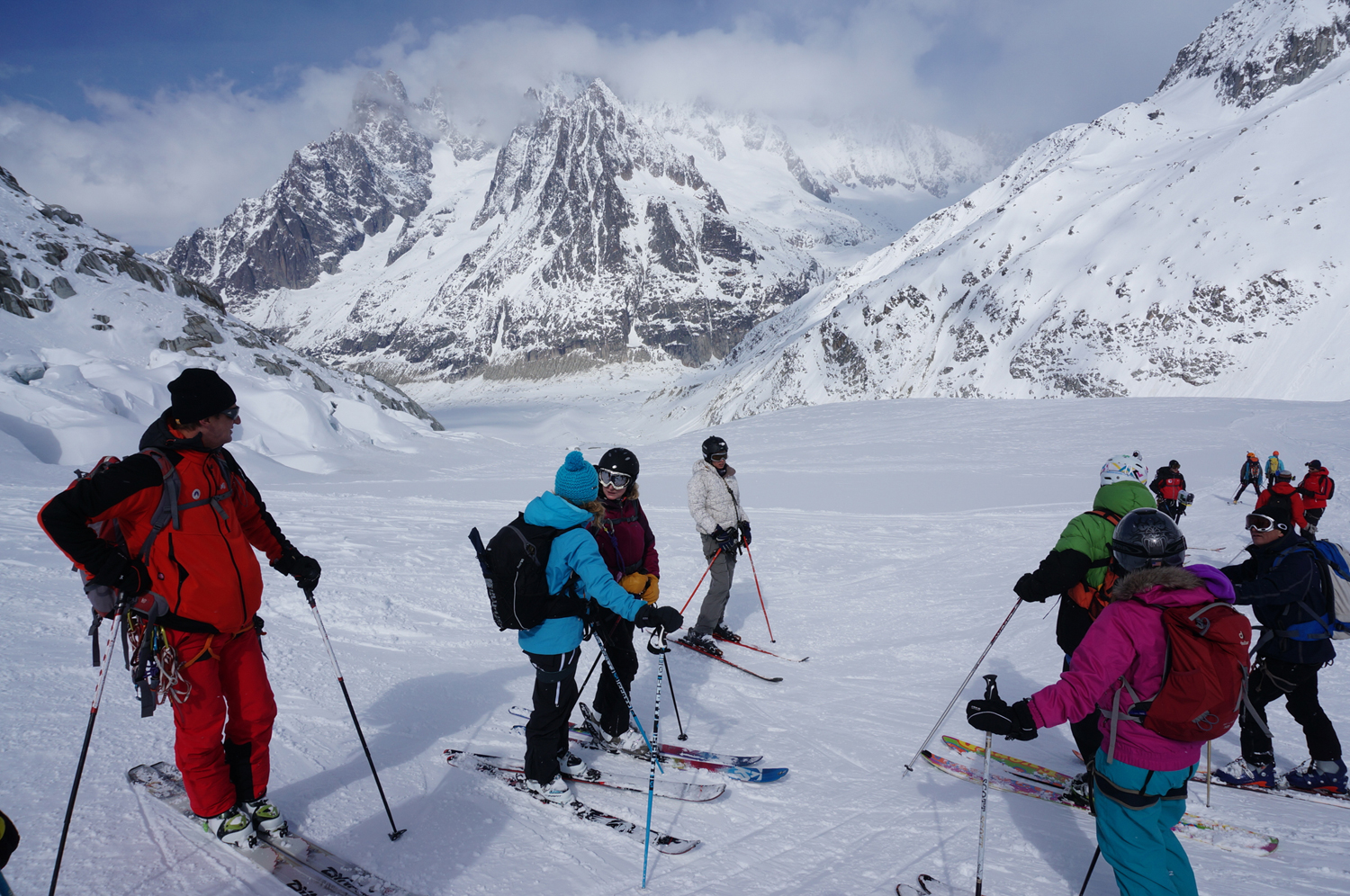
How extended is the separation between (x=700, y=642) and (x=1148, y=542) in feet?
16.5

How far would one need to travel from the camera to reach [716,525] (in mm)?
7344

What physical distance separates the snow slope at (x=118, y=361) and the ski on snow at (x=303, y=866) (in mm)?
17410

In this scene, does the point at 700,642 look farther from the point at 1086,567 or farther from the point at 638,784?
the point at 1086,567

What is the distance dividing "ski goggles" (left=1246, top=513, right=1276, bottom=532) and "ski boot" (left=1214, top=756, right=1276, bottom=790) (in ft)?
5.72

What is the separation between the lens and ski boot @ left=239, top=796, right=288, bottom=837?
11.4 feet

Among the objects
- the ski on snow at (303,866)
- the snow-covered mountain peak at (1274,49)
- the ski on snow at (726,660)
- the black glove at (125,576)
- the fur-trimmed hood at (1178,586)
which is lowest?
→ the ski on snow at (726,660)

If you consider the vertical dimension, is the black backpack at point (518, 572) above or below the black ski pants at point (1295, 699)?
above

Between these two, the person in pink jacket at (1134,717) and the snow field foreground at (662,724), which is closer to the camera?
the person in pink jacket at (1134,717)

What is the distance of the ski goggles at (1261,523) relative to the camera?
14.2 ft

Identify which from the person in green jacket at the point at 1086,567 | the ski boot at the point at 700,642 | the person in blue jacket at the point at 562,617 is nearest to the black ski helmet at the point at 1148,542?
the person in green jacket at the point at 1086,567

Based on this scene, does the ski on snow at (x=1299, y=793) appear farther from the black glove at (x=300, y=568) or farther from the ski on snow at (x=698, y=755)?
the black glove at (x=300, y=568)

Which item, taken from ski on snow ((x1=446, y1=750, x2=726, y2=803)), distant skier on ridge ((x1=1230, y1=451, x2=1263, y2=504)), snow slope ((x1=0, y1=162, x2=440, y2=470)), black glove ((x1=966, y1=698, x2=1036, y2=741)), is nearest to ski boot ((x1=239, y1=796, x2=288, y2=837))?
ski on snow ((x1=446, y1=750, x2=726, y2=803))

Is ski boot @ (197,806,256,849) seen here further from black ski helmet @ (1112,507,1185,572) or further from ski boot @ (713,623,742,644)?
ski boot @ (713,623,742,644)

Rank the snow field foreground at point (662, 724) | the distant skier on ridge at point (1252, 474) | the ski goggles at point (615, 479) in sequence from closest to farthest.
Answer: the snow field foreground at point (662, 724) < the ski goggles at point (615, 479) < the distant skier on ridge at point (1252, 474)
